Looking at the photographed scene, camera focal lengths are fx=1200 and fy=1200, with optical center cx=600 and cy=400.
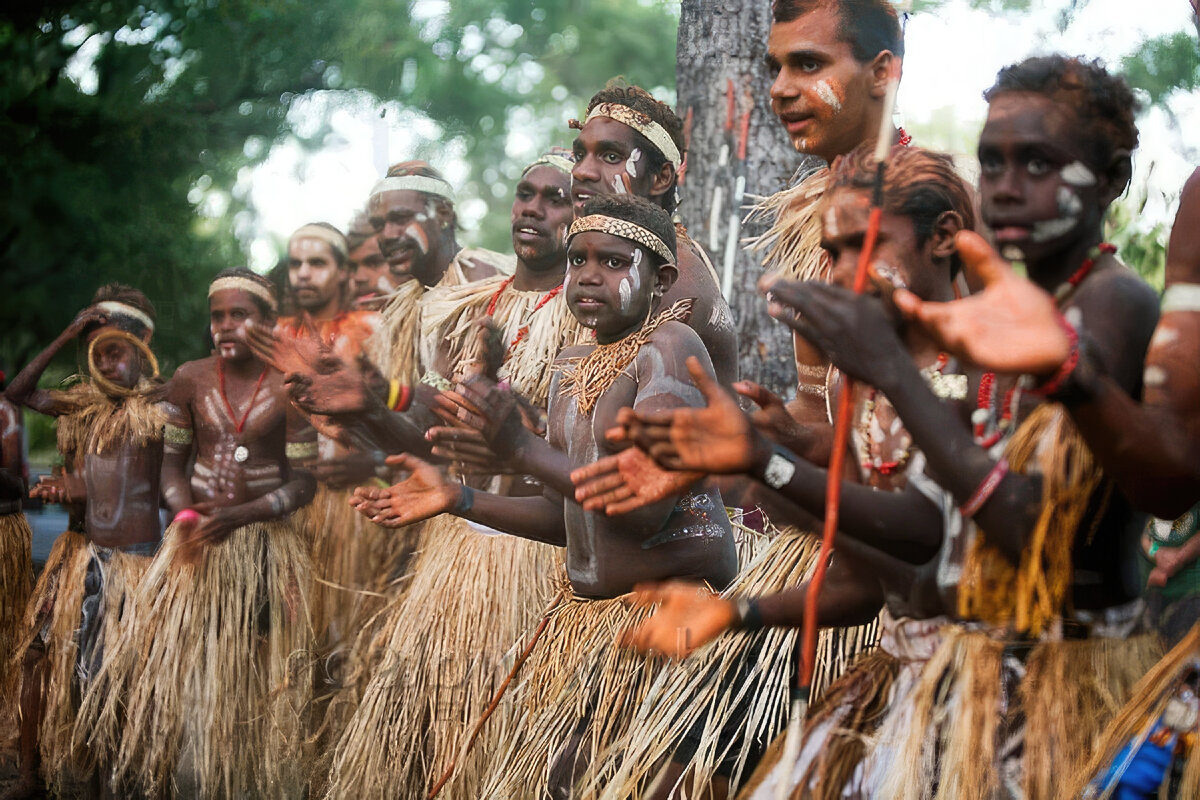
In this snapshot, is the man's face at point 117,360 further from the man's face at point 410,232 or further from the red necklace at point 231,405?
the man's face at point 410,232

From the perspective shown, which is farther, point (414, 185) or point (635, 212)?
point (414, 185)

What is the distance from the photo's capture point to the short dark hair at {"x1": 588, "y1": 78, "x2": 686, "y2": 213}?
12.2ft

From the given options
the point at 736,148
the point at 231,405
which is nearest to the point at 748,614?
the point at 736,148

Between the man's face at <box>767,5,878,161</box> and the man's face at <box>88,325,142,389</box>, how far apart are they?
3.78 meters

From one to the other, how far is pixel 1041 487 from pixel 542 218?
2696 mm

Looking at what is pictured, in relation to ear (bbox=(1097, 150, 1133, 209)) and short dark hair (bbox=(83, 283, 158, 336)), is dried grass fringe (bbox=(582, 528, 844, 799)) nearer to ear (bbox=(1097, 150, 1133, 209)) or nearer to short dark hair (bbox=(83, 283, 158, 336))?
ear (bbox=(1097, 150, 1133, 209))

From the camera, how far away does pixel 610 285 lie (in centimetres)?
298

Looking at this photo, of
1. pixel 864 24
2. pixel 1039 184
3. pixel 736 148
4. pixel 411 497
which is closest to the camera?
pixel 1039 184

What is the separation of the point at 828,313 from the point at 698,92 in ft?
10.1

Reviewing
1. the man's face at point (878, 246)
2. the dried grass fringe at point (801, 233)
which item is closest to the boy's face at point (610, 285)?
the dried grass fringe at point (801, 233)

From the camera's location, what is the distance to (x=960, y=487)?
73.3 inches

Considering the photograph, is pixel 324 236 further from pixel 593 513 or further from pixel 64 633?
pixel 593 513

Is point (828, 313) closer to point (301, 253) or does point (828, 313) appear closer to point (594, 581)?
point (594, 581)

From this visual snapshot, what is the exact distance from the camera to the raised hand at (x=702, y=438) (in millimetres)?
1880
